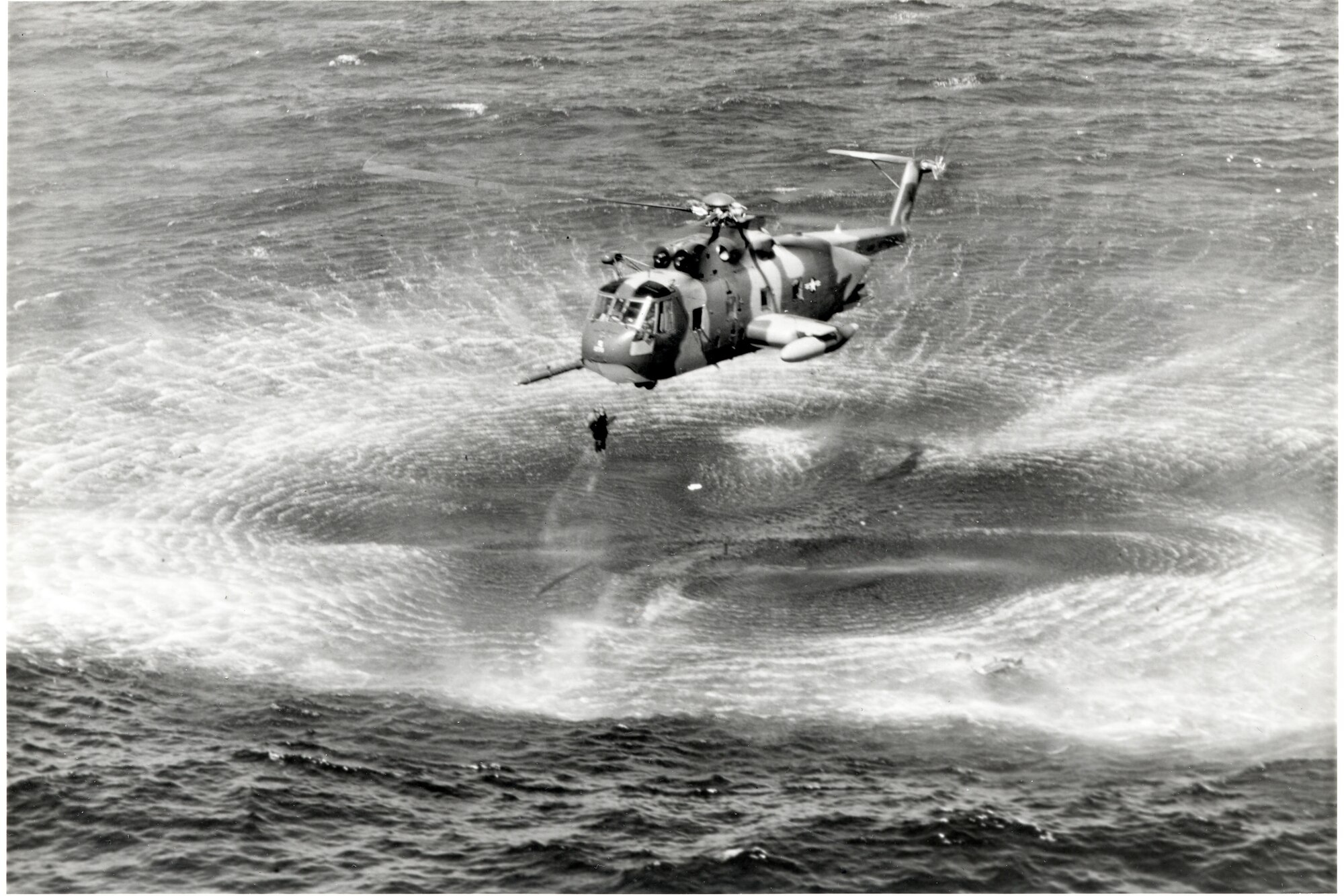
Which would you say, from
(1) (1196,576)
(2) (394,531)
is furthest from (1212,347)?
(2) (394,531)

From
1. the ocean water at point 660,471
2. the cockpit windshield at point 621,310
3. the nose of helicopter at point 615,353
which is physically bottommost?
the ocean water at point 660,471

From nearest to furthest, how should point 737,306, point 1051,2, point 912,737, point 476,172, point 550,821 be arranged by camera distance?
point 550,821
point 912,737
point 737,306
point 476,172
point 1051,2

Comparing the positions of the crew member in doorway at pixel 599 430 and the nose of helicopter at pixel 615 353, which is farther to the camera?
the crew member in doorway at pixel 599 430

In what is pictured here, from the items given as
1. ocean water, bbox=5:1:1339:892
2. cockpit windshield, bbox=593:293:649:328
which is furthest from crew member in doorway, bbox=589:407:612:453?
cockpit windshield, bbox=593:293:649:328

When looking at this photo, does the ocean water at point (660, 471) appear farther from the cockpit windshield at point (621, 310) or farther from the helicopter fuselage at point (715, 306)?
the cockpit windshield at point (621, 310)

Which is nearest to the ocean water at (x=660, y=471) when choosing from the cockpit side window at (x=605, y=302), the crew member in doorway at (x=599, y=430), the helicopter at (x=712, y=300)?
the crew member in doorway at (x=599, y=430)

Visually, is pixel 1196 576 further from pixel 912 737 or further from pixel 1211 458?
pixel 912 737
